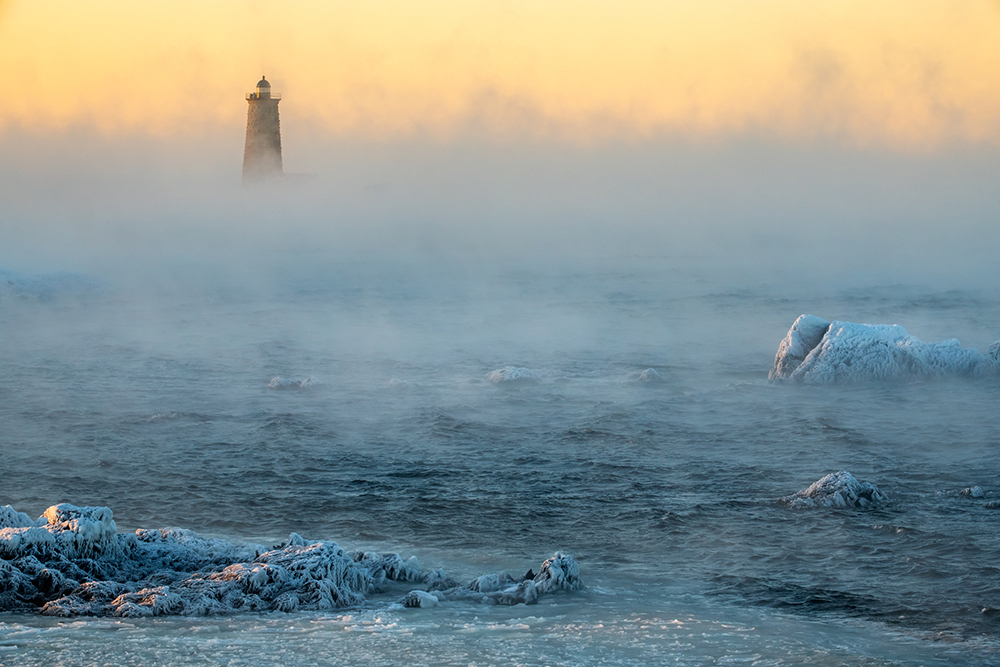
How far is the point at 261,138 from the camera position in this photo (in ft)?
202

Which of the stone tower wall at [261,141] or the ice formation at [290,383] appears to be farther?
the stone tower wall at [261,141]

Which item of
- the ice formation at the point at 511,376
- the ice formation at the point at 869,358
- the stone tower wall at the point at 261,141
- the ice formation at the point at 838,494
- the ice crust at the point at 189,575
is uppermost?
the stone tower wall at the point at 261,141

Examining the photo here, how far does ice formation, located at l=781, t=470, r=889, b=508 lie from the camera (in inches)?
360

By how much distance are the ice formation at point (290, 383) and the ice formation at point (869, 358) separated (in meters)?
6.18

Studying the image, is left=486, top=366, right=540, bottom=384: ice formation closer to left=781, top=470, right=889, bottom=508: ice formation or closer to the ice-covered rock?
the ice-covered rock

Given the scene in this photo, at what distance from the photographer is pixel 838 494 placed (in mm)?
9172

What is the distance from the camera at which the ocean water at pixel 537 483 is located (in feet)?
20.9

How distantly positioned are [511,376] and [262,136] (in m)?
48.9

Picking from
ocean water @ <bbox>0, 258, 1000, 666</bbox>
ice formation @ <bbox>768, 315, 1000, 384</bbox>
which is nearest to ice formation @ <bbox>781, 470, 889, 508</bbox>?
ocean water @ <bbox>0, 258, 1000, 666</bbox>

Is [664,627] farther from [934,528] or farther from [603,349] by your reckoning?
[603,349]

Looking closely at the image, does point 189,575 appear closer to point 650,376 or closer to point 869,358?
point 650,376

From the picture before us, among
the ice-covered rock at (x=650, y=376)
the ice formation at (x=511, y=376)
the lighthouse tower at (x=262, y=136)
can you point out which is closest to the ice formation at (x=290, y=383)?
the ice formation at (x=511, y=376)

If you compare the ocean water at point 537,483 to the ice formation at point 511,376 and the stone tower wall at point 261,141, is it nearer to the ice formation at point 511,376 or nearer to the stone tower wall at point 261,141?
the ice formation at point 511,376

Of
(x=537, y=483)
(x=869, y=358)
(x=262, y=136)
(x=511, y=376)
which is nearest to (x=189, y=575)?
(x=537, y=483)
